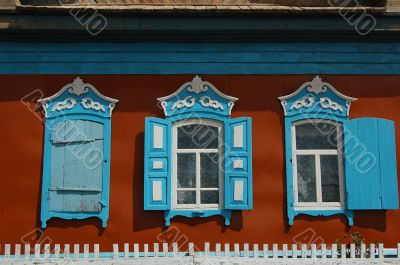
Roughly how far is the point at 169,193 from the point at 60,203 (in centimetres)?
157

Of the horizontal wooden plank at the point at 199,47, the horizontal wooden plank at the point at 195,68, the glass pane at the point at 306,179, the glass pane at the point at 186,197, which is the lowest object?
the glass pane at the point at 186,197

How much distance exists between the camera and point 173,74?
6.98m

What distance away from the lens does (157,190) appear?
6.55 meters

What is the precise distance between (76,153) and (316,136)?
3548 millimetres

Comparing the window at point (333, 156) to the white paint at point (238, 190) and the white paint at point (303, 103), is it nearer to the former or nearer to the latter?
the white paint at point (303, 103)

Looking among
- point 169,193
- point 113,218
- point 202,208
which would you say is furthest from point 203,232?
point 113,218

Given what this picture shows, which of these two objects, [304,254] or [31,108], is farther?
[31,108]

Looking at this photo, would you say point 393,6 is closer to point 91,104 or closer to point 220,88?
point 220,88

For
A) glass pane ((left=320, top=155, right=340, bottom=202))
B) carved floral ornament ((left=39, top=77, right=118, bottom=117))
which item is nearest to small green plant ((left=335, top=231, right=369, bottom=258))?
glass pane ((left=320, top=155, right=340, bottom=202))

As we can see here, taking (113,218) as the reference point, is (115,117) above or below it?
above

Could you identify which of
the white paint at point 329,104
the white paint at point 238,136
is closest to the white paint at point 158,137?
the white paint at point 238,136

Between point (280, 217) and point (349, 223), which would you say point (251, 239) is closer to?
point (280, 217)

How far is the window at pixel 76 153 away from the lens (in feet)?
21.8

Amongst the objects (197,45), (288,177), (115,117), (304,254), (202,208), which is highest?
(197,45)
